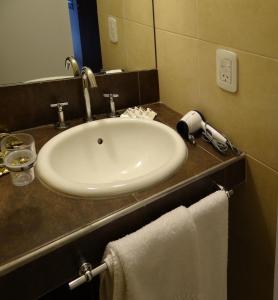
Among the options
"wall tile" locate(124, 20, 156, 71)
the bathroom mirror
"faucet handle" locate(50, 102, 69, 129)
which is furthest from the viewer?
"wall tile" locate(124, 20, 156, 71)

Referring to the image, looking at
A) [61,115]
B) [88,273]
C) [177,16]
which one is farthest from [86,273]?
[177,16]

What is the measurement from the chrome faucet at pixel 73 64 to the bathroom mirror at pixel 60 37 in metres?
0.02

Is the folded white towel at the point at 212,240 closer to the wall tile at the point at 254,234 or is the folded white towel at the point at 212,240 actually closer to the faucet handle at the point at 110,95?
the wall tile at the point at 254,234

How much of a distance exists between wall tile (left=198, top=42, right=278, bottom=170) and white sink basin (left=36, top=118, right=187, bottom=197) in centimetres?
16

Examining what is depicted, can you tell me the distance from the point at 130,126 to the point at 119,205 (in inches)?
17.8

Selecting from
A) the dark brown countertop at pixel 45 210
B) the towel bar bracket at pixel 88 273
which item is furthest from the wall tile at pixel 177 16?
the towel bar bracket at pixel 88 273

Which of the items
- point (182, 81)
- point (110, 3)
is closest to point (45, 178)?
point (182, 81)

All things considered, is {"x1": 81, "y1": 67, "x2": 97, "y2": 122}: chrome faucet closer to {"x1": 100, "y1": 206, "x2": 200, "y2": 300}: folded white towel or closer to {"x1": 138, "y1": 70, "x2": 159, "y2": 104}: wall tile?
{"x1": 138, "y1": 70, "x2": 159, "y2": 104}: wall tile

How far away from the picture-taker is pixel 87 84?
4.12 ft

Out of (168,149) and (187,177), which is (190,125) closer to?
(168,149)

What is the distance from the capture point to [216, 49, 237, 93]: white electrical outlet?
3.28 ft

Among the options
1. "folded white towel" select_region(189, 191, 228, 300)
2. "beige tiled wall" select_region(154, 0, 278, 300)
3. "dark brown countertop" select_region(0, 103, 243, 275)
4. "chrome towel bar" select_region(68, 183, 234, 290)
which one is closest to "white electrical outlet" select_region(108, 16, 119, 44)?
"beige tiled wall" select_region(154, 0, 278, 300)

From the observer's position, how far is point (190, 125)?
1.17 m

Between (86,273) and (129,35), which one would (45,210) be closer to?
(86,273)
